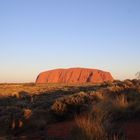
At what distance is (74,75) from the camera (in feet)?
558

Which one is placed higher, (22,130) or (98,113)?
(98,113)

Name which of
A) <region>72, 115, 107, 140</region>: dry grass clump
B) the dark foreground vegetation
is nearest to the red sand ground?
the dark foreground vegetation

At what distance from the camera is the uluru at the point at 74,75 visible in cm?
15676

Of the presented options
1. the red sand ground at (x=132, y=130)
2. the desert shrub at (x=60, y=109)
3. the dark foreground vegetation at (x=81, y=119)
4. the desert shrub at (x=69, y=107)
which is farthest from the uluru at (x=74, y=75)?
the red sand ground at (x=132, y=130)

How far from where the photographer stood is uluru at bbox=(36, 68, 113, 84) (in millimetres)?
156762

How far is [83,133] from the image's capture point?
1029 centimetres

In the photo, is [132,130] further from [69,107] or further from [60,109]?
[69,107]

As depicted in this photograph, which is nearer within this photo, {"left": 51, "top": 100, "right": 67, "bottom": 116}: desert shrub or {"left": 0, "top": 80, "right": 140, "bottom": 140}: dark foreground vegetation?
{"left": 0, "top": 80, "right": 140, "bottom": 140}: dark foreground vegetation

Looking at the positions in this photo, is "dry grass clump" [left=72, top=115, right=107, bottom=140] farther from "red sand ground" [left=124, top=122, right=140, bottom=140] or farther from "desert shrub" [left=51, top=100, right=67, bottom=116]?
"desert shrub" [left=51, top=100, right=67, bottom=116]

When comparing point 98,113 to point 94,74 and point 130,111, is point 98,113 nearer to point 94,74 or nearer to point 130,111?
point 130,111

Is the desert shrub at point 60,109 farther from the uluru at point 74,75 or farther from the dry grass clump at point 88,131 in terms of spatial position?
the uluru at point 74,75

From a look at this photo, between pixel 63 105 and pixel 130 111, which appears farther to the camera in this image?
pixel 63 105

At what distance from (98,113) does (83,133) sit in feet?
12.2

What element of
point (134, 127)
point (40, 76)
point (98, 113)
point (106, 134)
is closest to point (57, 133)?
point (98, 113)
